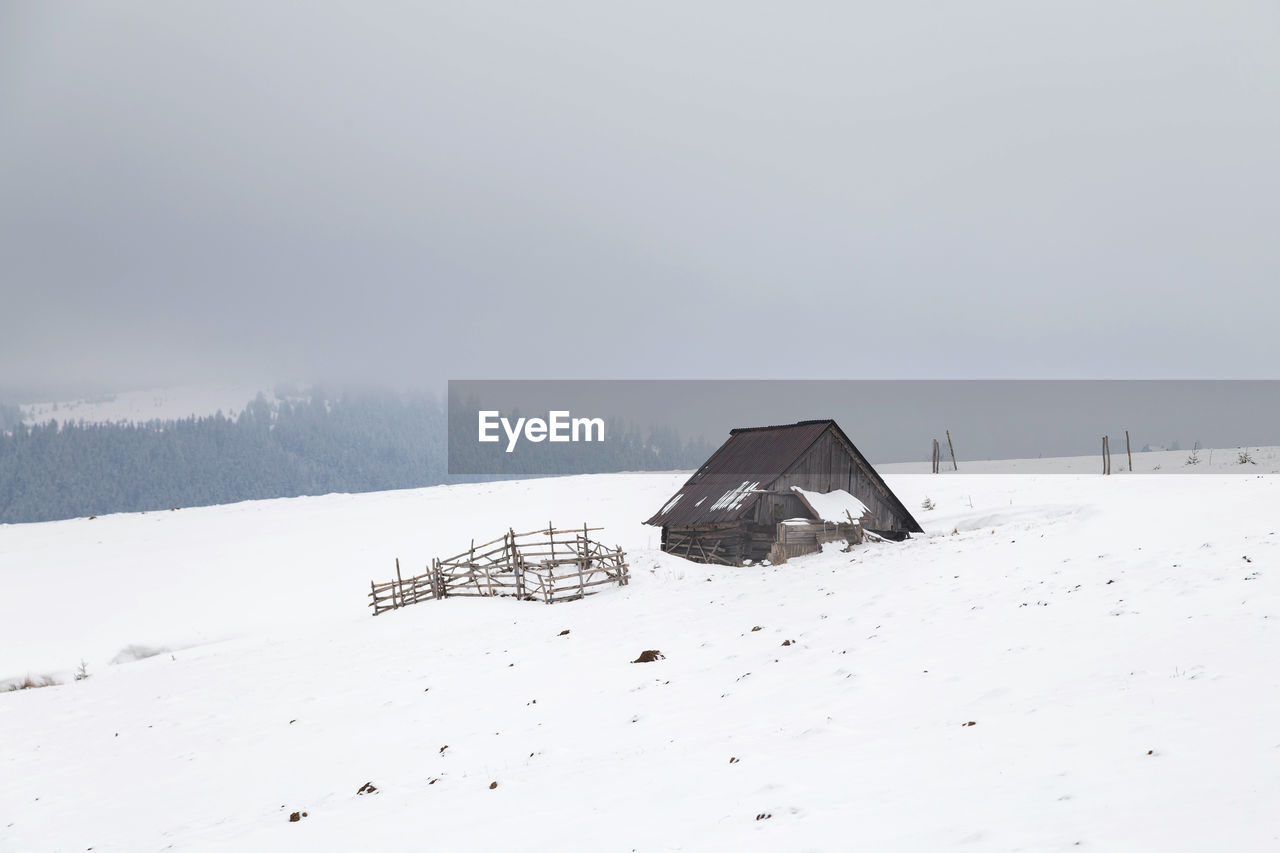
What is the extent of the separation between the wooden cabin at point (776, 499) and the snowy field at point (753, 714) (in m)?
1.73

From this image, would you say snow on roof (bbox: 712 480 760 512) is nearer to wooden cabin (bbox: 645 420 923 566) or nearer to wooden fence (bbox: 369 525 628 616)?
wooden cabin (bbox: 645 420 923 566)

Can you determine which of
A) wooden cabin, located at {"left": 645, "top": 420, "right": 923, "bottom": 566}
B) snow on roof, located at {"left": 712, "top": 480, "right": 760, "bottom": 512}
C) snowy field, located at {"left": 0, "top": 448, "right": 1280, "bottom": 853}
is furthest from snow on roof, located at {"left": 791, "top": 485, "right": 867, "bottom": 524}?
snowy field, located at {"left": 0, "top": 448, "right": 1280, "bottom": 853}

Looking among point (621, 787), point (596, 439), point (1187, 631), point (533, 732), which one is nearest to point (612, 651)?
point (533, 732)

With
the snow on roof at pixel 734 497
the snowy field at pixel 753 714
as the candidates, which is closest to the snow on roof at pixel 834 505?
the snow on roof at pixel 734 497

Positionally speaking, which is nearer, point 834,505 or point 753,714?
point 753,714

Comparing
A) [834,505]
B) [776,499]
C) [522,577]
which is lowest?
[522,577]

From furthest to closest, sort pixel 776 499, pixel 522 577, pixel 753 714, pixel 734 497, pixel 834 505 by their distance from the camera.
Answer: pixel 734 497 → pixel 834 505 → pixel 776 499 → pixel 522 577 → pixel 753 714

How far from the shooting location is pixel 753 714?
11039mm

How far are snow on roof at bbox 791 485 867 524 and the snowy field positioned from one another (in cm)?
215

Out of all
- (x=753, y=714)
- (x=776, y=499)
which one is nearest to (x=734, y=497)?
(x=776, y=499)

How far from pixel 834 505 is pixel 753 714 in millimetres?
17554

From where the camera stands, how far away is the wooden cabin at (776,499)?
2733 cm

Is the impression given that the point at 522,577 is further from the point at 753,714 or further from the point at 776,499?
the point at 753,714

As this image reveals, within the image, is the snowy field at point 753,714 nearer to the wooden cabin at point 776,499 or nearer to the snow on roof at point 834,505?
the wooden cabin at point 776,499
